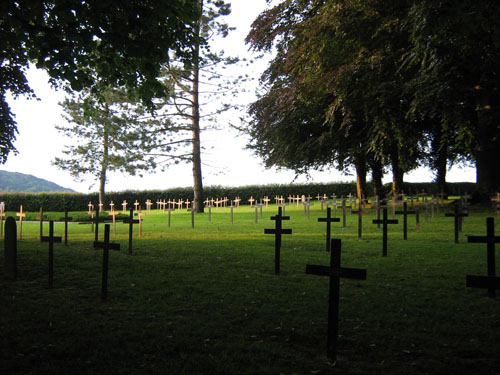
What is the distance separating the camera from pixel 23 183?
83.1 metres

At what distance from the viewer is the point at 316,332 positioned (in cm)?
503

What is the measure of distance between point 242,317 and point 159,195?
39353 millimetres

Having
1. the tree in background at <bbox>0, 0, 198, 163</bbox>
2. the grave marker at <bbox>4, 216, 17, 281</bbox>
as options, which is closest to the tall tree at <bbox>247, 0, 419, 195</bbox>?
the tree in background at <bbox>0, 0, 198, 163</bbox>

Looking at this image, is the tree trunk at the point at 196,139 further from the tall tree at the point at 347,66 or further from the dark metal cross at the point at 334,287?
the dark metal cross at the point at 334,287

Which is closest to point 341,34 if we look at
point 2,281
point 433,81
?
point 433,81

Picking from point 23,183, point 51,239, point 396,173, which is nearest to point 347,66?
point 396,173

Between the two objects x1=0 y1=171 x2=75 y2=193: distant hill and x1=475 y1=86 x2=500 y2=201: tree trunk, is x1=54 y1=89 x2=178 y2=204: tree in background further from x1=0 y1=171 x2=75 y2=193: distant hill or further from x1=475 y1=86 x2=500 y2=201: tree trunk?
x1=0 y1=171 x2=75 y2=193: distant hill

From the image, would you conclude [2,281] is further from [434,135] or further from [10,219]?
[434,135]

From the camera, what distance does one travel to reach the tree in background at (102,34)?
779 centimetres

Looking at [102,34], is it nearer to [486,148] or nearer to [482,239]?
[482,239]

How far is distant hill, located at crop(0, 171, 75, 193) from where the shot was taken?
79562 mm

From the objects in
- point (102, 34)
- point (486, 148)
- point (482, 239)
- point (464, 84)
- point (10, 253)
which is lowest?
point (10, 253)

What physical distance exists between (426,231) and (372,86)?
8.21 metres

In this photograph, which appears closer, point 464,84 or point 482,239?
point 482,239
